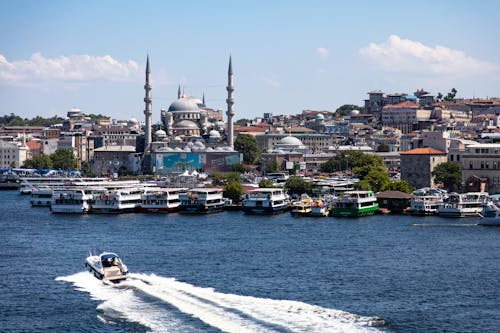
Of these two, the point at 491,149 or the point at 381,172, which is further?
the point at 381,172

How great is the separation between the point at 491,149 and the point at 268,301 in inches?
1050

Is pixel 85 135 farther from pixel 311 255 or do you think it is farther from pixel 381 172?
pixel 311 255

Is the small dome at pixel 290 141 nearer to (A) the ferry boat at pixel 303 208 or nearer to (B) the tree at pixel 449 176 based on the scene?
(B) the tree at pixel 449 176

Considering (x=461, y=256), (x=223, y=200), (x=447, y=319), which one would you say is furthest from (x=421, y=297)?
(x=223, y=200)

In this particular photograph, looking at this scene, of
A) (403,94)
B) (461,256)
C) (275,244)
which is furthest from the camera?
(403,94)

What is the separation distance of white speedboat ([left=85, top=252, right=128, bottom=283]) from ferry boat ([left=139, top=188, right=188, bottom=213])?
18.0 m

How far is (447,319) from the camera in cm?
1802

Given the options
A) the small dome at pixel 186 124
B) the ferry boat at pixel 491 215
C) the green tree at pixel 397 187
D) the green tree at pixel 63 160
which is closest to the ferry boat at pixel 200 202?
the green tree at pixel 397 187

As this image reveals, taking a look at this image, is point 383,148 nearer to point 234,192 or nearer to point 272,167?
point 272,167

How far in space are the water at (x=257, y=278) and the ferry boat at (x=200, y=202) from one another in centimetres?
570

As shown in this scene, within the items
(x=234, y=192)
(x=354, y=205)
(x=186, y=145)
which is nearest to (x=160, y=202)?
(x=234, y=192)

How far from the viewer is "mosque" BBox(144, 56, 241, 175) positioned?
69688mm

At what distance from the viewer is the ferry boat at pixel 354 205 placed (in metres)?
37.2

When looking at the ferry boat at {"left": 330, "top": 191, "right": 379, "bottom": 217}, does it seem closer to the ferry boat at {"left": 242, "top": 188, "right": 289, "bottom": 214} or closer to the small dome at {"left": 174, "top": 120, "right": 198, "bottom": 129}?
the ferry boat at {"left": 242, "top": 188, "right": 289, "bottom": 214}
